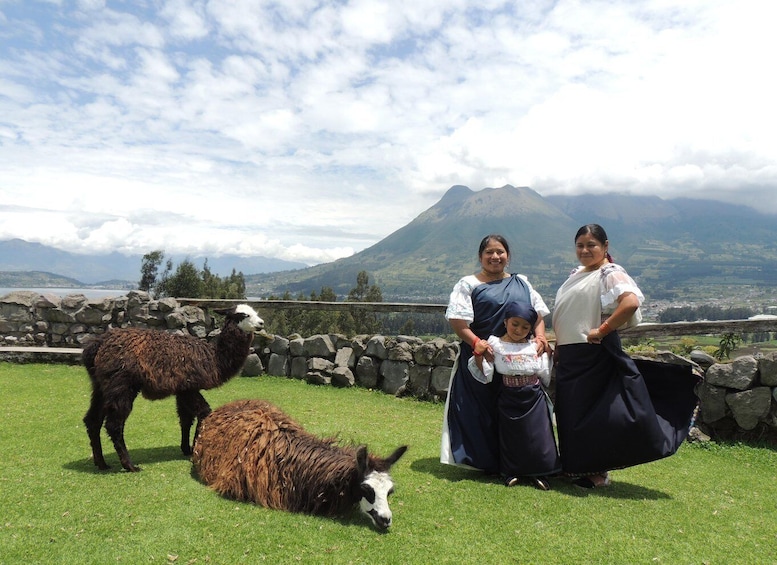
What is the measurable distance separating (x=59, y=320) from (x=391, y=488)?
9.96 m

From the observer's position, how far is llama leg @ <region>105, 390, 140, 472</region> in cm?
416

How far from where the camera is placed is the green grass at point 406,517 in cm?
294

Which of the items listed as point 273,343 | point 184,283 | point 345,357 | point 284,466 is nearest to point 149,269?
point 184,283

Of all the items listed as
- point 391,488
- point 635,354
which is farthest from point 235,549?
point 635,354

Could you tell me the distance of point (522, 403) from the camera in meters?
4.14

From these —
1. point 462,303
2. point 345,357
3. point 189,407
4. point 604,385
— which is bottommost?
point 345,357

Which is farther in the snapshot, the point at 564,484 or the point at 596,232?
the point at 564,484

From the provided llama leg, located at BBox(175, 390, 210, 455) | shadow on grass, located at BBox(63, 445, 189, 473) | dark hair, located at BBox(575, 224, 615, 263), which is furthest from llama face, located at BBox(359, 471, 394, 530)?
dark hair, located at BBox(575, 224, 615, 263)

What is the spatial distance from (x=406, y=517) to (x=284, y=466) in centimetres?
103

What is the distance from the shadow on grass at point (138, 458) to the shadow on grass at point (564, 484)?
8.10 feet

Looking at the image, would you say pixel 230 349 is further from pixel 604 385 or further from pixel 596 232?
pixel 596 232

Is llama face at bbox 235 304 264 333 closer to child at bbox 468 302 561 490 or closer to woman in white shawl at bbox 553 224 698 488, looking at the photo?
child at bbox 468 302 561 490

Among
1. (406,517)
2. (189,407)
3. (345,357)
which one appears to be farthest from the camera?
(345,357)

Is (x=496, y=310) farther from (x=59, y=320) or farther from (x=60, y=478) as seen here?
(x=59, y=320)
